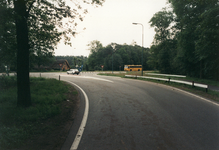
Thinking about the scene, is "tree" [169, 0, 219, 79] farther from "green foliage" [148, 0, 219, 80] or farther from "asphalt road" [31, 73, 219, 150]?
"asphalt road" [31, 73, 219, 150]

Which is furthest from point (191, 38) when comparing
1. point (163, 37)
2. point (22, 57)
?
point (22, 57)

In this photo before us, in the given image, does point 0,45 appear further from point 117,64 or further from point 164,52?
point 117,64

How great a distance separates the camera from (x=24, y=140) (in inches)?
147

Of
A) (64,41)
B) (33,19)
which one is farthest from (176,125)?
(33,19)

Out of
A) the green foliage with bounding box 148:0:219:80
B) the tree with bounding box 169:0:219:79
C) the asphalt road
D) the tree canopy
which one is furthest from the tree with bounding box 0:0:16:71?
the tree with bounding box 169:0:219:79

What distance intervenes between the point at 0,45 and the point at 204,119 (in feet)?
34.5

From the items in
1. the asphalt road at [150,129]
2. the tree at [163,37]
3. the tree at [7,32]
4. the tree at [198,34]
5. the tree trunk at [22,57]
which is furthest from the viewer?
the tree at [163,37]

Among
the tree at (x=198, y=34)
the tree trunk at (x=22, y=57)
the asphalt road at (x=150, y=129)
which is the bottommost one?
the asphalt road at (x=150, y=129)

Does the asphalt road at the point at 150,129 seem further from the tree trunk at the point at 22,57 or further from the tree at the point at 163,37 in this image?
the tree at the point at 163,37

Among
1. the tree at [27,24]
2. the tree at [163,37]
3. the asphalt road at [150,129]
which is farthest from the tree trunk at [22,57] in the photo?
the tree at [163,37]

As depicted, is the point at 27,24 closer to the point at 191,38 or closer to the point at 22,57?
the point at 22,57

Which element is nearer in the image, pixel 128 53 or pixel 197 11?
pixel 197 11

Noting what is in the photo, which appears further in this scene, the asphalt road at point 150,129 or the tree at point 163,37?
the tree at point 163,37

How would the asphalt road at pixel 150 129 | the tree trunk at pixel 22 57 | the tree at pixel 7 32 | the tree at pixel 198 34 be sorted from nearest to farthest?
the asphalt road at pixel 150 129 → the tree at pixel 7 32 → the tree trunk at pixel 22 57 → the tree at pixel 198 34
